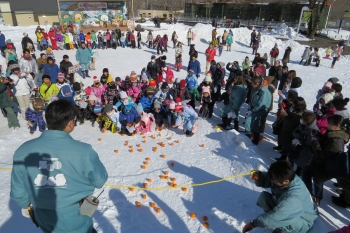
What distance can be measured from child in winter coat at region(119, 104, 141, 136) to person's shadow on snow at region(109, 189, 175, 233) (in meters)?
2.54

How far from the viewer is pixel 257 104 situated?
583 centimetres

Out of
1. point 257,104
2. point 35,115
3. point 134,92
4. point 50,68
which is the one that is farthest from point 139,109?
point 50,68

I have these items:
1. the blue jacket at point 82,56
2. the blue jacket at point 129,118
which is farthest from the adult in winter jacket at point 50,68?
the blue jacket at point 129,118

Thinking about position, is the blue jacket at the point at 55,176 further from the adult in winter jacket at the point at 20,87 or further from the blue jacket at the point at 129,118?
the adult in winter jacket at the point at 20,87

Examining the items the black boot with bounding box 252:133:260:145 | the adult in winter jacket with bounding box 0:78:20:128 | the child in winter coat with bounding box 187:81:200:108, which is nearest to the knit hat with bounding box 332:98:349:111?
the black boot with bounding box 252:133:260:145

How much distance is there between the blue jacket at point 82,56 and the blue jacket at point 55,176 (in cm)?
1060

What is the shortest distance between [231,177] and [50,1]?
38.5 metres

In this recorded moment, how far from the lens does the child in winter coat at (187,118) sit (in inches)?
262

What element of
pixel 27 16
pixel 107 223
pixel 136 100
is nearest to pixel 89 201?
pixel 107 223

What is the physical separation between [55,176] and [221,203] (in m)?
3.13

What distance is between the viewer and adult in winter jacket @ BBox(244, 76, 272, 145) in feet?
18.9

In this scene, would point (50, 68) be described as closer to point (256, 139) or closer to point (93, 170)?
point (256, 139)

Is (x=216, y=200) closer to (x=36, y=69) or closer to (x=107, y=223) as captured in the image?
(x=107, y=223)

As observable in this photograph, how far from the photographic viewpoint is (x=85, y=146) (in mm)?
2145
